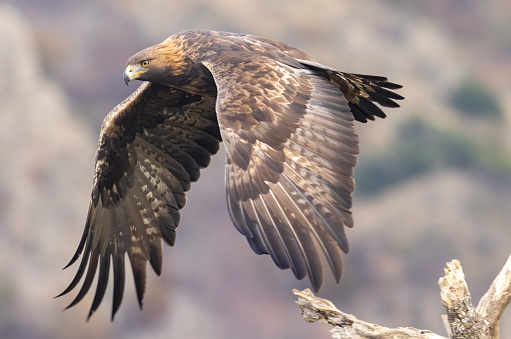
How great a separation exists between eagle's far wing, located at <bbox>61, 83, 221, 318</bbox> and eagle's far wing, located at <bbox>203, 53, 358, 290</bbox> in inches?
55.5

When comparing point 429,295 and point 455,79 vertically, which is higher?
point 455,79

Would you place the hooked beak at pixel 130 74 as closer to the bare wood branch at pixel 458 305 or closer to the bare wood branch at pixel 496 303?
the bare wood branch at pixel 458 305

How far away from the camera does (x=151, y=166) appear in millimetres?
7898

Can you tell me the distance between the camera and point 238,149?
19.2 feet

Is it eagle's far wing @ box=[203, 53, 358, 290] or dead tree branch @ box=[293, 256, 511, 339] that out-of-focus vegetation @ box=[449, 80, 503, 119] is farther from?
dead tree branch @ box=[293, 256, 511, 339]

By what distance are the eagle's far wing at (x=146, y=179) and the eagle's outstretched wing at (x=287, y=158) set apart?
128 centimetres

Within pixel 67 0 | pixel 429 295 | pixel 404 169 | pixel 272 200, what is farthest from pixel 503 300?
pixel 67 0

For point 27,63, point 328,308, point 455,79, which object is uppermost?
point 455,79

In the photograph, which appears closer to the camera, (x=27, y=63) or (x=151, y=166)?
(x=151, y=166)

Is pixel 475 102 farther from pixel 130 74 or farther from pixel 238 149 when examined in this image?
pixel 238 149

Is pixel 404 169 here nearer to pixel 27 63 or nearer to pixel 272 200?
pixel 27 63

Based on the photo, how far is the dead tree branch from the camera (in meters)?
5.18

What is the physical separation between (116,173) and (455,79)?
118 feet

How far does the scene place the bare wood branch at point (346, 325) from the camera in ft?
17.4
